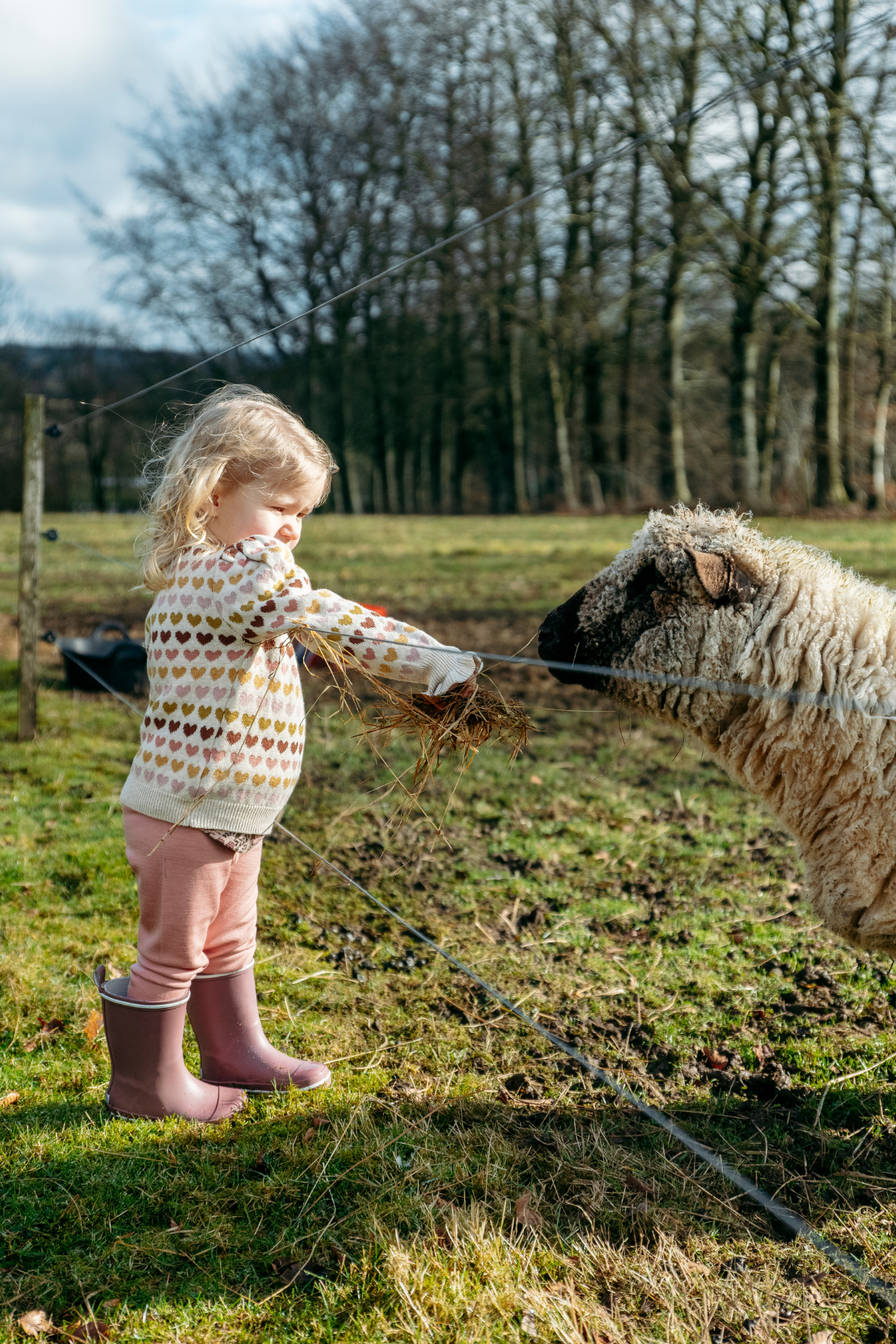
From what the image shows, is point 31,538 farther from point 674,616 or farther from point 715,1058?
point 715,1058

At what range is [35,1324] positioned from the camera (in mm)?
2322

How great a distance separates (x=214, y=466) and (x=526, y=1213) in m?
2.43

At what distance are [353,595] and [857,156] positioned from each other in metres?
15.6

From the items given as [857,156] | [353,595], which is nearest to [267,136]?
[857,156]

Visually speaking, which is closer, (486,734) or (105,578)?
(486,734)

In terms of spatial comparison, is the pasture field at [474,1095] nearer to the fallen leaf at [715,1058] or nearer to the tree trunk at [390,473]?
the fallen leaf at [715,1058]

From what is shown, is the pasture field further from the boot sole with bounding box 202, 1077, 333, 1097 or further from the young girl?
the young girl

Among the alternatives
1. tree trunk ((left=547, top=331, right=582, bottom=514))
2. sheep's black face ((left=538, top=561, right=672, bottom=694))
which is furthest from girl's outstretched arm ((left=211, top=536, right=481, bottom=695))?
tree trunk ((left=547, top=331, right=582, bottom=514))

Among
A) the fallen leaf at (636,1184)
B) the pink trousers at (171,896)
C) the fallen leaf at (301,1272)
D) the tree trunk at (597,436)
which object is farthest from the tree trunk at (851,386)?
the fallen leaf at (301,1272)

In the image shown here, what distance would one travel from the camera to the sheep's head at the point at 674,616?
3303 mm

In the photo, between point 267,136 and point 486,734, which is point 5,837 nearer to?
point 486,734

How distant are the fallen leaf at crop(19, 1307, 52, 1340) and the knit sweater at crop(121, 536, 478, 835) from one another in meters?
1.29

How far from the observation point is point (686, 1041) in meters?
Answer: 3.75

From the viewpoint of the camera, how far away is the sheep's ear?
3258 millimetres
